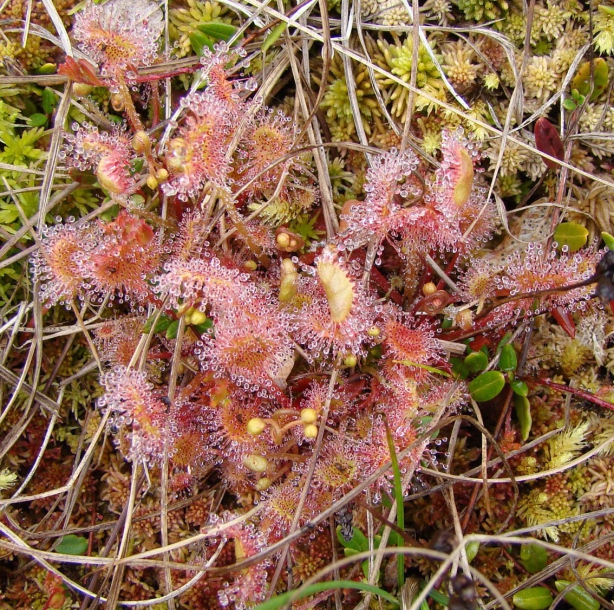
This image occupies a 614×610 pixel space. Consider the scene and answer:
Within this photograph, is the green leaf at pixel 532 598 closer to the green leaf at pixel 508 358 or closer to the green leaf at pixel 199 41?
the green leaf at pixel 508 358

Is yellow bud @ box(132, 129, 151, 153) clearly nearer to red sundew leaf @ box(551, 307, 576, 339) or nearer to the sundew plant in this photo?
the sundew plant

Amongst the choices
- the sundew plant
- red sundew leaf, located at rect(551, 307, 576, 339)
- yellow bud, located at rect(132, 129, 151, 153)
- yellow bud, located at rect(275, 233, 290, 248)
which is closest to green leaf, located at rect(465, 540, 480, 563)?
the sundew plant

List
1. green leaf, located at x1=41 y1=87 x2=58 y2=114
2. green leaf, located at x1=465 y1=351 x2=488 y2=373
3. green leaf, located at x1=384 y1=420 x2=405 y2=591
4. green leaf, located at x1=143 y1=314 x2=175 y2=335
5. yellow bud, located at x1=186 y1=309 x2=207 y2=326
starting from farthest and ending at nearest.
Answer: green leaf, located at x1=41 y1=87 x2=58 y2=114
green leaf, located at x1=143 y1=314 x2=175 y2=335
green leaf, located at x1=465 y1=351 x2=488 y2=373
yellow bud, located at x1=186 y1=309 x2=207 y2=326
green leaf, located at x1=384 y1=420 x2=405 y2=591

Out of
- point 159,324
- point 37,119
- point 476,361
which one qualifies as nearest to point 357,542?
point 476,361

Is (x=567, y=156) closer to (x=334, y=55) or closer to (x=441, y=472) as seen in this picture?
(x=334, y=55)

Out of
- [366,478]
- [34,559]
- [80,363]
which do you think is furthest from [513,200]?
Result: [34,559]

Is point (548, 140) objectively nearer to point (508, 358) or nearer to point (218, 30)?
point (508, 358)

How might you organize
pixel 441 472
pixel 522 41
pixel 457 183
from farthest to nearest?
1. pixel 522 41
2. pixel 441 472
3. pixel 457 183
